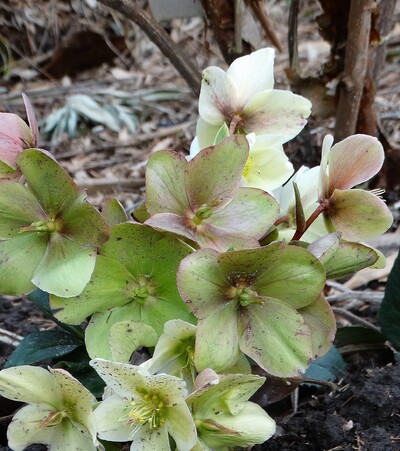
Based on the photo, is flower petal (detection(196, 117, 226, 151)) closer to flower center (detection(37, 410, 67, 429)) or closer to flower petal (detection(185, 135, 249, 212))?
flower petal (detection(185, 135, 249, 212))

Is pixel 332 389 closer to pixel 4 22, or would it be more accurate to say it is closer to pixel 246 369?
pixel 246 369

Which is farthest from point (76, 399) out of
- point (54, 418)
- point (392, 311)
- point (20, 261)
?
point (392, 311)

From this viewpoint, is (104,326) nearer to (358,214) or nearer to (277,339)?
(277,339)

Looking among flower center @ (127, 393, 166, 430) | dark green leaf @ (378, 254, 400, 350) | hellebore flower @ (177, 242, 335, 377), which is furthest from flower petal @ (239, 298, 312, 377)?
dark green leaf @ (378, 254, 400, 350)

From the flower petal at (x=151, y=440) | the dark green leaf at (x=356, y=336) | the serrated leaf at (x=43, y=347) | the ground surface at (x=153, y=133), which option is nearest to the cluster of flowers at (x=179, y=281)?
the flower petal at (x=151, y=440)

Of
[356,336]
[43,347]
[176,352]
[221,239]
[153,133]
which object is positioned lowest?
[153,133]
